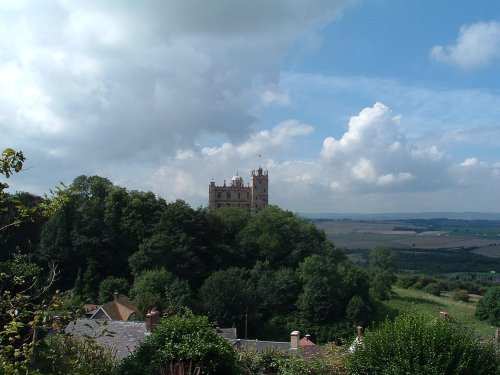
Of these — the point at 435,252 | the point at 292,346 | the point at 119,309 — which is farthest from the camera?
the point at 435,252

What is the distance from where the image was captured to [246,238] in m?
49.7

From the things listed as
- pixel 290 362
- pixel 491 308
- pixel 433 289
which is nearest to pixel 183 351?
pixel 290 362

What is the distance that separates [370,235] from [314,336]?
157 m

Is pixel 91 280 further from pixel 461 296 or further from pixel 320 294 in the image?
pixel 461 296

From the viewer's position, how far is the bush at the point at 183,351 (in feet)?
39.0

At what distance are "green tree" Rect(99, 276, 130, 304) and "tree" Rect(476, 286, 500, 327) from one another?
36.5 metres

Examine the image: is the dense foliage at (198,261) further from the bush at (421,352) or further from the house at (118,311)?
the bush at (421,352)

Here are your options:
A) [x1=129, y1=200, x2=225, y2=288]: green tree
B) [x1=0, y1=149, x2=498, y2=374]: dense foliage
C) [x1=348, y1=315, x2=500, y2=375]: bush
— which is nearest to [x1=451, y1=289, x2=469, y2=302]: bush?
[x1=0, y1=149, x2=498, y2=374]: dense foliage

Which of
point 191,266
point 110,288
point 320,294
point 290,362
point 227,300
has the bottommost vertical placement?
point 320,294

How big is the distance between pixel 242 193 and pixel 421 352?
8537cm

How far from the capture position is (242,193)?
3829 inches

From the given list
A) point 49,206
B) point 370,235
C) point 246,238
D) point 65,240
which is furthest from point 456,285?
point 370,235

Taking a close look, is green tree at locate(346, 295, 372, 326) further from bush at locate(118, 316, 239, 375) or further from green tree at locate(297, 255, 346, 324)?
bush at locate(118, 316, 239, 375)

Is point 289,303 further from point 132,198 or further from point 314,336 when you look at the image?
point 132,198
